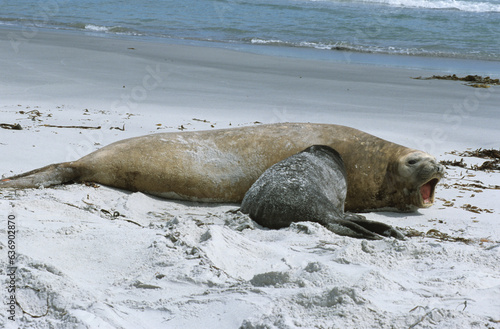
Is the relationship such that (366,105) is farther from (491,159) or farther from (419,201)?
(419,201)

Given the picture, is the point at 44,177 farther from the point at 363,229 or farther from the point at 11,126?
the point at 363,229

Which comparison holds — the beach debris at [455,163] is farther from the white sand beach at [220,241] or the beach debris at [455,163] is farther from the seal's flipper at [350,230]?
the seal's flipper at [350,230]

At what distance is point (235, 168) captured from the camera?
16.0 ft

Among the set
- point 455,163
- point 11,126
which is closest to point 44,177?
point 11,126

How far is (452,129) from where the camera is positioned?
712 centimetres

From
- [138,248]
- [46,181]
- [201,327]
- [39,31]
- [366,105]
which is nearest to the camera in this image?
[201,327]

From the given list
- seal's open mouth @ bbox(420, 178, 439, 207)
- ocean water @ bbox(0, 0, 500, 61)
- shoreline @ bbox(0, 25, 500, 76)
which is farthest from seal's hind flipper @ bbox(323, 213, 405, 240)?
ocean water @ bbox(0, 0, 500, 61)

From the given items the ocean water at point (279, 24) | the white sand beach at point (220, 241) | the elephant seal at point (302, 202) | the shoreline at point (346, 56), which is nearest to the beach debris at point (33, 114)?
the white sand beach at point (220, 241)

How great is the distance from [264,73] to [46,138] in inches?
226

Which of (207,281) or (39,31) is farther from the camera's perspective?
(39,31)

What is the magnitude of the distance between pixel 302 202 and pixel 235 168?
1.08 m

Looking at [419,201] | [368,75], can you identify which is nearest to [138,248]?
[419,201]

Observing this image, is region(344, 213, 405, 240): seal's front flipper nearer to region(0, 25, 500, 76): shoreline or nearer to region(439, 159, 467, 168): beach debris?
region(439, 159, 467, 168): beach debris

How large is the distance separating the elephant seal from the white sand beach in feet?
0.55
